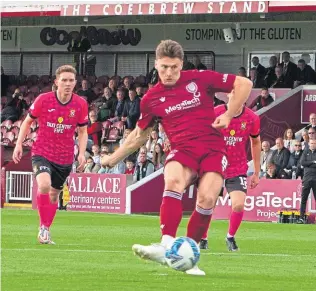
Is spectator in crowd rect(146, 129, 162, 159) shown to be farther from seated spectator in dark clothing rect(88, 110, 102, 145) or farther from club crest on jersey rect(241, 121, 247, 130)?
club crest on jersey rect(241, 121, 247, 130)

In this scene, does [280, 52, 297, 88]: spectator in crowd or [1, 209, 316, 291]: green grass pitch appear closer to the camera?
[1, 209, 316, 291]: green grass pitch

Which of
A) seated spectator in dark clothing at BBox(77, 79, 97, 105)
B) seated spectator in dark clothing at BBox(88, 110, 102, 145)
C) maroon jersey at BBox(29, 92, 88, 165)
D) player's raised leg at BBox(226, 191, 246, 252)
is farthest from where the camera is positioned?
seated spectator in dark clothing at BBox(77, 79, 97, 105)

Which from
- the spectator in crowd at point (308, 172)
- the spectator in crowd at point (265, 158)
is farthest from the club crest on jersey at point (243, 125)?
the spectator in crowd at point (265, 158)

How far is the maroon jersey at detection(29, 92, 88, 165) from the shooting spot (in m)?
16.7

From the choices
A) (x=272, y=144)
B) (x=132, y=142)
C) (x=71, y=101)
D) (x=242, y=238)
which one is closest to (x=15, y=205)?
(x=272, y=144)

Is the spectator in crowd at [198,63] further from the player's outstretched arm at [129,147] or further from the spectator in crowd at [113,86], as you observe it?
the player's outstretched arm at [129,147]

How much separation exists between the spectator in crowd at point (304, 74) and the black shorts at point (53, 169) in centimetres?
1812

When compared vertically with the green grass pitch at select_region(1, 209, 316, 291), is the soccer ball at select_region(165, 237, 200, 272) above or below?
above

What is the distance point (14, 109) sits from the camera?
3844cm

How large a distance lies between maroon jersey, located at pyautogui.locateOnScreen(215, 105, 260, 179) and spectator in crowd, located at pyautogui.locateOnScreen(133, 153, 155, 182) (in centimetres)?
1371

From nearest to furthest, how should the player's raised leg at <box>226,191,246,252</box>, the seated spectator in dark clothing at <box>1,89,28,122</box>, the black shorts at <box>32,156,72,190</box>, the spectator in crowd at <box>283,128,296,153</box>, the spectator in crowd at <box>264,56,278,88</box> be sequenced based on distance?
the player's raised leg at <box>226,191,246,252</box>
the black shorts at <box>32,156,72,190</box>
the spectator in crowd at <box>283,128,296,153</box>
the spectator in crowd at <box>264,56,278,88</box>
the seated spectator in dark clothing at <box>1,89,28,122</box>

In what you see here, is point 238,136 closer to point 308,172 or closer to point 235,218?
point 235,218

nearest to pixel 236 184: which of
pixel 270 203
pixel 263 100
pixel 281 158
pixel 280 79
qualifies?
pixel 270 203

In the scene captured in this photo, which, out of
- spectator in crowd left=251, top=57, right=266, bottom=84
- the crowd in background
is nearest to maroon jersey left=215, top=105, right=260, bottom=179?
the crowd in background
